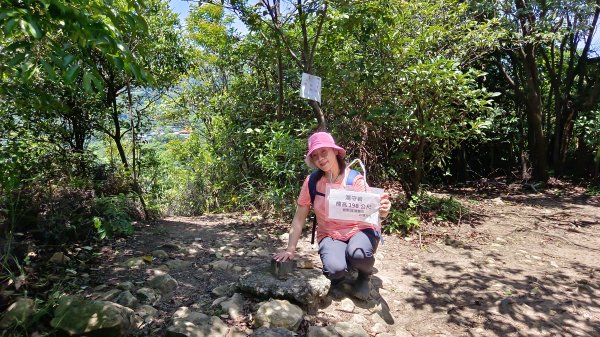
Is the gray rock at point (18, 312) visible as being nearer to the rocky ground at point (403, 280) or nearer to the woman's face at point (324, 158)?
the rocky ground at point (403, 280)

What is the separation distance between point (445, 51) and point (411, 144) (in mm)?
1355

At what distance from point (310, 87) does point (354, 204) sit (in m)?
1.95

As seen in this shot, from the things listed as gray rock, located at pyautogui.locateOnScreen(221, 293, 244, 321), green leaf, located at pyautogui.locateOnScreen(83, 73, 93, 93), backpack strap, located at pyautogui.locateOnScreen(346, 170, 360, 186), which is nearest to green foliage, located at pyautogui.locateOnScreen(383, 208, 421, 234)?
backpack strap, located at pyautogui.locateOnScreen(346, 170, 360, 186)

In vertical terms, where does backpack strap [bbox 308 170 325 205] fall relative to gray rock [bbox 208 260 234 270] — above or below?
above

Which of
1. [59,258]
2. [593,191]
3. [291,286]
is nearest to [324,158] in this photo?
[291,286]

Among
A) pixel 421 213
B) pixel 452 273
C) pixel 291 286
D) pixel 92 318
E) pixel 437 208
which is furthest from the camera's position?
pixel 437 208

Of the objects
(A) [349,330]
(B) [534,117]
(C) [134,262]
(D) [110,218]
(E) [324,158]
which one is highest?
(B) [534,117]

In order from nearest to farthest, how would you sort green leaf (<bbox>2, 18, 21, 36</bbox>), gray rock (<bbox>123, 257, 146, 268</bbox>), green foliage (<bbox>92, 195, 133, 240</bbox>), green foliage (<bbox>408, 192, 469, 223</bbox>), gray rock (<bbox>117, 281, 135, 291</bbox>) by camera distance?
green leaf (<bbox>2, 18, 21, 36</bbox>) < gray rock (<bbox>117, 281, 135, 291</bbox>) < gray rock (<bbox>123, 257, 146, 268</bbox>) < green foliage (<bbox>92, 195, 133, 240</bbox>) < green foliage (<bbox>408, 192, 469, 223</bbox>)

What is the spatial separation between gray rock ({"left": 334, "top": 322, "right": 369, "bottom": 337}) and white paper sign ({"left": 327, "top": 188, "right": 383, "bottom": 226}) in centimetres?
70

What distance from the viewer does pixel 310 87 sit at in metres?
4.32

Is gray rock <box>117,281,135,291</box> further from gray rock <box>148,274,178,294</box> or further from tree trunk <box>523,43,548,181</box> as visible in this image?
tree trunk <box>523,43,548,181</box>

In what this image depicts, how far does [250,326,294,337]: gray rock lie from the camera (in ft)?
7.64

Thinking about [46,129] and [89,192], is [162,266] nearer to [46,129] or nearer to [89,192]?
[89,192]

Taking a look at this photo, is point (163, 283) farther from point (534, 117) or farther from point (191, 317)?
point (534, 117)
